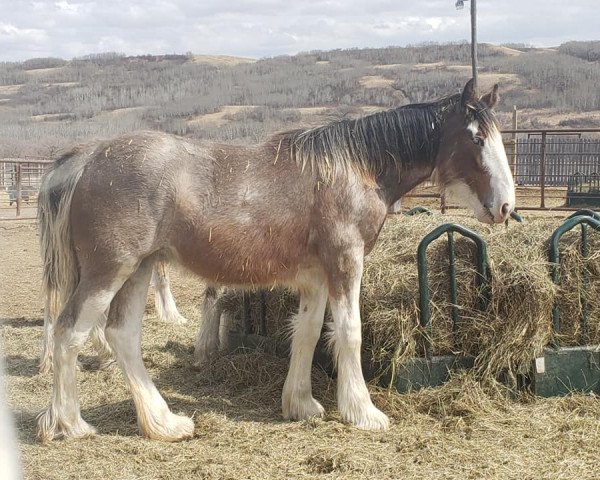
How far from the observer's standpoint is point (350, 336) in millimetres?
4645

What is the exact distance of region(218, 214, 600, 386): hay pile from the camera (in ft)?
16.0

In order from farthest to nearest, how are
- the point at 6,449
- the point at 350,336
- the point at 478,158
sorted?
the point at 478,158, the point at 350,336, the point at 6,449

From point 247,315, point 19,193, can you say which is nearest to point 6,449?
point 247,315

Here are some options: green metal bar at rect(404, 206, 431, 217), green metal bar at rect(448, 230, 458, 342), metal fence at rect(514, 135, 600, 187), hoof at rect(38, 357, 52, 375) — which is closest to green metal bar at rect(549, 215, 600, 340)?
green metal bar at rect(448, 230, 458, 342)

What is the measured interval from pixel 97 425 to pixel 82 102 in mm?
30748

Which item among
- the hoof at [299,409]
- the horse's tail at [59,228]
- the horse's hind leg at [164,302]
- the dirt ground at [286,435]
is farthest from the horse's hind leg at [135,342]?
the horse's hind leg at [164,302]

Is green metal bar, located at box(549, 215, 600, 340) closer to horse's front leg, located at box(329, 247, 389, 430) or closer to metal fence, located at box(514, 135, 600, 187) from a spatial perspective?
horse's front leg, located at box(329, 247, 389, 430)

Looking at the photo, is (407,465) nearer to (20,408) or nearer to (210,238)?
(210,238)

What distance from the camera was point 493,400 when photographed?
477cm

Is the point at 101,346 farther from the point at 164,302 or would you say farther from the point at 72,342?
the point at 164,302

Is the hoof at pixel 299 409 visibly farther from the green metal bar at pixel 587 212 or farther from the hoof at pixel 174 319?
the hoof at pixel 174 319

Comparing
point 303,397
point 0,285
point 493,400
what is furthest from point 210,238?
point 0,285

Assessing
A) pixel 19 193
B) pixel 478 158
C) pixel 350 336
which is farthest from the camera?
pixel 19 193

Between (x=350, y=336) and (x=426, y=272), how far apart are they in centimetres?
72
